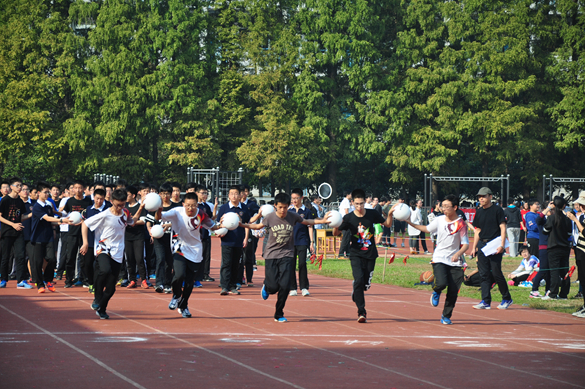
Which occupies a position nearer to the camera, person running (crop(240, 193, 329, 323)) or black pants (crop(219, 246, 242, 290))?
person running (crop(240, 193, 329, 323))

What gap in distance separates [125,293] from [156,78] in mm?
30920

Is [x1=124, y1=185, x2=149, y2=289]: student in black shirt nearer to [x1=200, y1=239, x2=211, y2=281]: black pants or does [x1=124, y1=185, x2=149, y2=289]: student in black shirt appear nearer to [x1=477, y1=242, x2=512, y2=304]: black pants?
[x1=200, y1=239, x2=211, y2=281]: black pants

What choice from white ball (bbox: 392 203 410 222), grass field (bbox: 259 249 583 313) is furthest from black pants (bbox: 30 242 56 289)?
grass field (bbox: 259 249 583 313)

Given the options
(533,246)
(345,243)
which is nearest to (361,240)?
(533,246)

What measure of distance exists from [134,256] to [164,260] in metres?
1.00

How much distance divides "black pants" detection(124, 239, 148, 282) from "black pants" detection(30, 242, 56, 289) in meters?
1.37

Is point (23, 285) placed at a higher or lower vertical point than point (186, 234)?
lower

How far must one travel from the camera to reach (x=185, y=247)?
1035cm

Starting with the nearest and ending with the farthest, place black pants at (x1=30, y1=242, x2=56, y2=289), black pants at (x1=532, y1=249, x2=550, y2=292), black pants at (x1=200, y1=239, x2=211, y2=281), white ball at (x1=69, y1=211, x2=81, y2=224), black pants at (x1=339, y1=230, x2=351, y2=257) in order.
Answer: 1. white ball at (x1=69, y1=211, x2=81, y2=224)
2. black pants at (x1=30, y1=242, x2=56, y2=289)
3. black pants at (x1=532, y1=249, x2=550, y2=292)
4. black pants at (x1=200, y1=239, x2=211, y2=281)
5. black pants at (x1=339, y1=230, x2=351, y2=257)

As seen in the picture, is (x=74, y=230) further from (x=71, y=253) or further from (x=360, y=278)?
(x=360, y=278)

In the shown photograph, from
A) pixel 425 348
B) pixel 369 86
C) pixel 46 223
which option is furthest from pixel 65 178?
pixel 425 348

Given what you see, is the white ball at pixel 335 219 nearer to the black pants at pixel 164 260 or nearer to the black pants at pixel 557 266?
the black pants at pixel 164 260

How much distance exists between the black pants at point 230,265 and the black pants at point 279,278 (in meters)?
3.25

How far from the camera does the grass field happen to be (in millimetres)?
13172
